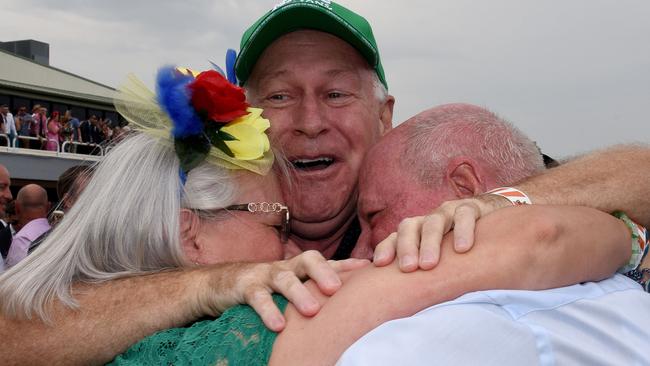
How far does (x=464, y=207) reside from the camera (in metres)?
1.78

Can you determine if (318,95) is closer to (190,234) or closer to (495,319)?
(190,234)

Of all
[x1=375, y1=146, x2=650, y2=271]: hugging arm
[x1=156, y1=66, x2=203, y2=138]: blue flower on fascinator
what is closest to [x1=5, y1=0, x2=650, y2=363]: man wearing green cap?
A: [x1=156, y1=66, x2=203, y2=138]: blue flower on fascinator

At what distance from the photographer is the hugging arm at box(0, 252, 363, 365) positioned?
76.5 inches

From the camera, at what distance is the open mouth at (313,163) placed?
356 cm

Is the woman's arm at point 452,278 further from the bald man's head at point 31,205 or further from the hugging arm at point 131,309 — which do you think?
the bald man's head at point 31,205

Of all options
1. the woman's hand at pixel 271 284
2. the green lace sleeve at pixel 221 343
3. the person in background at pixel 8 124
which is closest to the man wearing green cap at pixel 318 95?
the woman's hand at pixel 271 284

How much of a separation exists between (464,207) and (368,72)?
6.76 ft

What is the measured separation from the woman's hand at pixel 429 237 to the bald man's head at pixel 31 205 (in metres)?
7.47

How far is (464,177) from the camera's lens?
97.0 inches

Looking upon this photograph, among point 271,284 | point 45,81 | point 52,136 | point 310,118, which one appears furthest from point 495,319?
point 45,81

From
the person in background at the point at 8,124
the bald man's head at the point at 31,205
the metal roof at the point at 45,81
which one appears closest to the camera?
the bald man's head at the point at 31,205

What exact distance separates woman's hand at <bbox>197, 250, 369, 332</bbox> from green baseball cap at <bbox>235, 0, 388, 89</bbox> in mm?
1666

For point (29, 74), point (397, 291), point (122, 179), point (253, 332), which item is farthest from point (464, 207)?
point (29, 74)

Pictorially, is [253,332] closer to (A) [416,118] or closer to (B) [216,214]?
(B) [216,214]
